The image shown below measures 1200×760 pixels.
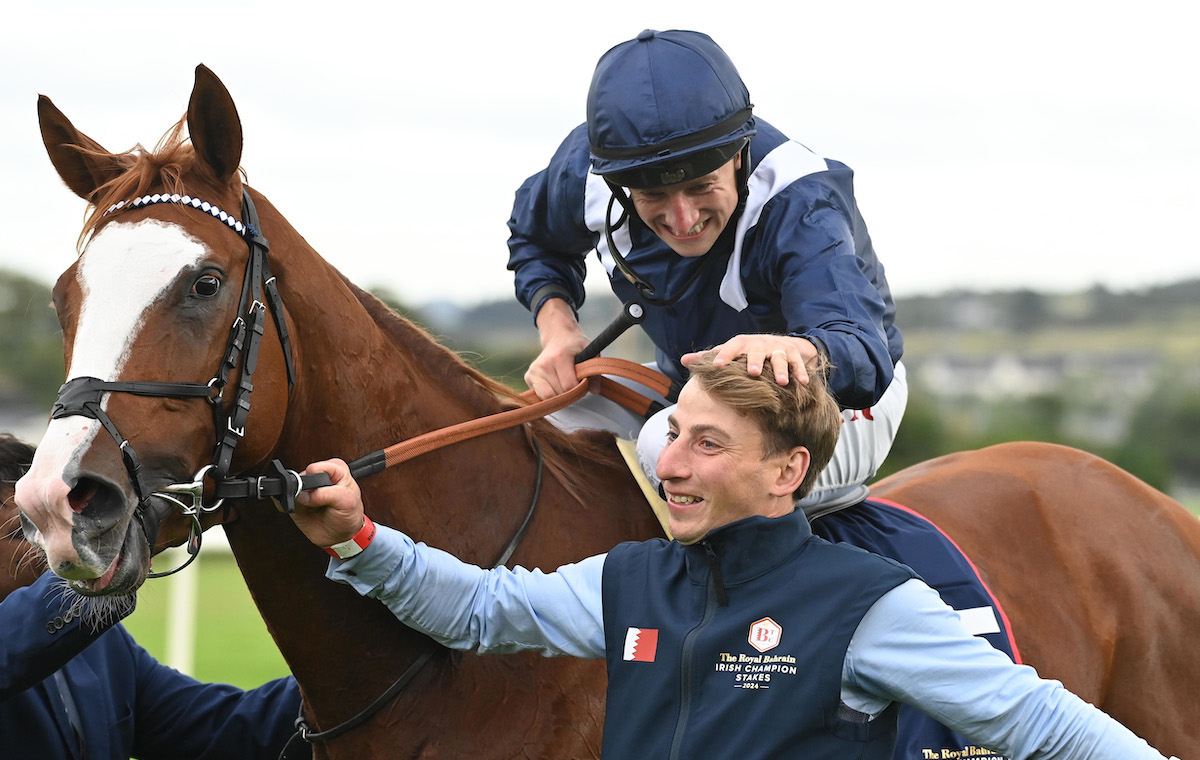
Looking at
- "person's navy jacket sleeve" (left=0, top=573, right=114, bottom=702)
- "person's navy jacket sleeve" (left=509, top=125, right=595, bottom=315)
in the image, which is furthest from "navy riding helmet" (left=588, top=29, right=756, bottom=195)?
"person's navy jacket sleeve" (left=0, top=573, right=114, bottom=702)

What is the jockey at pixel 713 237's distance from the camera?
2.69 metres

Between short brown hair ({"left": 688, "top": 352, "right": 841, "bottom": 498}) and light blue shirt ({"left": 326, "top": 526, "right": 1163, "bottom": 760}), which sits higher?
short brown hair ({"left": 688, "top": 352, "right": 841, "bottom": 498})

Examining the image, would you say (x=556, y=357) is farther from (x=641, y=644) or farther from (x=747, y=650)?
(x=747, y=650)

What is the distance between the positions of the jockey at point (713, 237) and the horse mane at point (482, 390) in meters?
0.17

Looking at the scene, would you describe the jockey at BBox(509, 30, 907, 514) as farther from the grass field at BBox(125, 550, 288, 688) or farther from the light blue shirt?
the grass field at BBox(125, 550, 288, 688)

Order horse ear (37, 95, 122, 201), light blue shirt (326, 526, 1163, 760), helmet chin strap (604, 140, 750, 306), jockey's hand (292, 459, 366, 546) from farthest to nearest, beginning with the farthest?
helmet chin strap (604, 140, 750, 306) < horse ear (37, 95, 122, 201) < jockey's hand (292, 459, 366, 546) < light blue shirt (326, 526, 1163, 760)

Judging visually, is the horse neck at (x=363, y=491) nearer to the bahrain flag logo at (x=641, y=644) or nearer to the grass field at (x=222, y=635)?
the bahrain flag logo at (x=641, y=644)

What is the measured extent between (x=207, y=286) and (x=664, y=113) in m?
1.04

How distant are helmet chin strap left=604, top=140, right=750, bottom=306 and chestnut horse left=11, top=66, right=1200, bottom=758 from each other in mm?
440

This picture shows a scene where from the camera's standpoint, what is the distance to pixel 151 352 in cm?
229

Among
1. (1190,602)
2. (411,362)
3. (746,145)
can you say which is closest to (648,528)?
(411,362)

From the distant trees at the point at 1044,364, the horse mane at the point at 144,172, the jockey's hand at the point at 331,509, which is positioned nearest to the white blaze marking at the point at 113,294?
the horse mane at the point at 144,172

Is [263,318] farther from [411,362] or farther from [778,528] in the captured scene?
[778,528]

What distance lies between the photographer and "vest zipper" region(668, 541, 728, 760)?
2.06 meters
